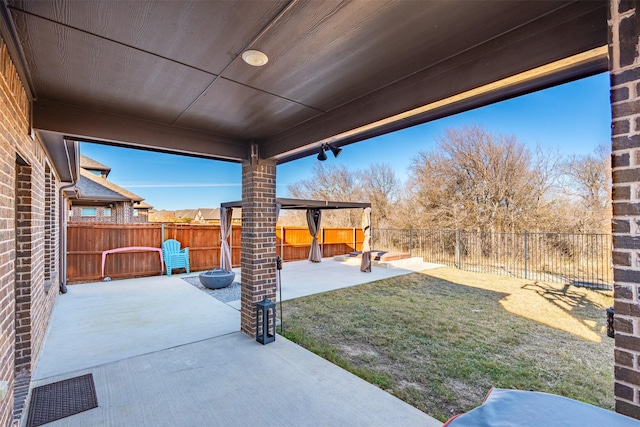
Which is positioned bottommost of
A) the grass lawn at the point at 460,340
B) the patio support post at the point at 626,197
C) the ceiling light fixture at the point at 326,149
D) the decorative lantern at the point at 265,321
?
the grass lawn at the point at 460,340

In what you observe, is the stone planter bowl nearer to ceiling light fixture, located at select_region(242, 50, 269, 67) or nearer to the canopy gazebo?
the canopy gazebo

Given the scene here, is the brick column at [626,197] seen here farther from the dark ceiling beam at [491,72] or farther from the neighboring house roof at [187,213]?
the neighboring house roof at [187,213]

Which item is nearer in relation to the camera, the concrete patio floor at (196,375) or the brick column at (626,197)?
the brick column at (626,197)

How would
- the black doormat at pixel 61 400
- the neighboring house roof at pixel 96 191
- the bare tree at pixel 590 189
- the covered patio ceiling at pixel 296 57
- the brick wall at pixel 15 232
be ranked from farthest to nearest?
Result: the neighboring house roof at pixel 96 191
the bare tree at pixel 590 189
the black doormat at pixel 61 400
the brick wall at pixel 15 232
the covered patio ceiling at pixel 296 57

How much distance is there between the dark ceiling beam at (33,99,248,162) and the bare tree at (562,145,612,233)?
13.6 meters

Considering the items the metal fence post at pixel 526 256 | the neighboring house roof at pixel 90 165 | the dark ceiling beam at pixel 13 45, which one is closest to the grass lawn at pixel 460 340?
the metal fence post at pixel 526 256

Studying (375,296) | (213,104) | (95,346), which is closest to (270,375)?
(95,346)

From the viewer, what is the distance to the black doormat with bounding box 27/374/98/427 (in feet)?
7.96

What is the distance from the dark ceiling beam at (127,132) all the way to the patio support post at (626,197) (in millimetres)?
3698

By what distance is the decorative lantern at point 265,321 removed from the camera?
12.6 feet

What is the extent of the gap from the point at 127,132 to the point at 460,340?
199 inches

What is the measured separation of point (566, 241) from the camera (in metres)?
9.53

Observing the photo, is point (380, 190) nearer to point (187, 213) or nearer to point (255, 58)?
point (255, 58)

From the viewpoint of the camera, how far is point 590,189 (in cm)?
1172
